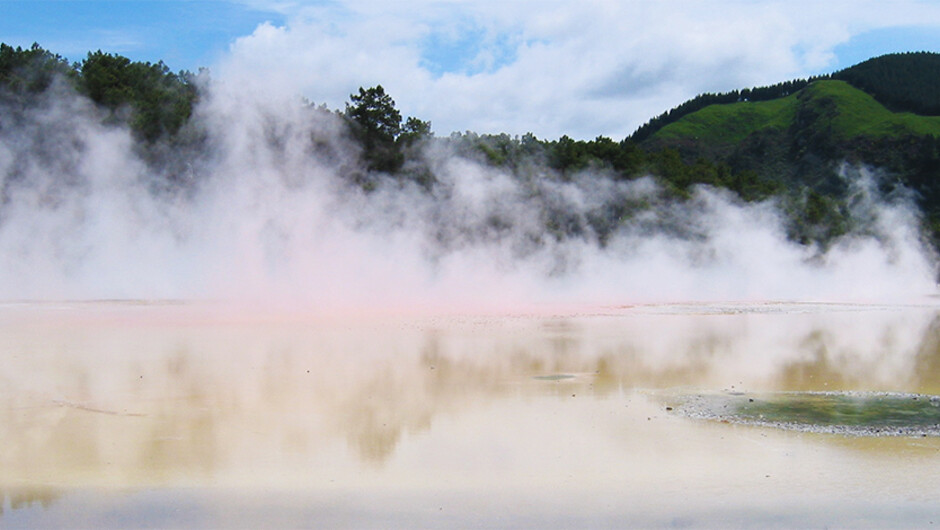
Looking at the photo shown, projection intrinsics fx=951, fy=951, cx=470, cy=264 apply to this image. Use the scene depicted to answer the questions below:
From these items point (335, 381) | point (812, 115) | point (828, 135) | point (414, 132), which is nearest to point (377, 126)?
point (414, 132)

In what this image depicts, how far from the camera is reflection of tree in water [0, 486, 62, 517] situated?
703cm

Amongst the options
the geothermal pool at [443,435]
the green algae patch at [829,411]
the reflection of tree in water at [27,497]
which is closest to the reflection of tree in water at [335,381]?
the geothermal pool at [443,435]

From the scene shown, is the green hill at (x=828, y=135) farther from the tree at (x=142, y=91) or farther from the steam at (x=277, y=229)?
the tree at (x=142, y=91)

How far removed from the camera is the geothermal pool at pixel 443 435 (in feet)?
23.1

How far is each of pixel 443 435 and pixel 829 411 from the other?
4.45 m

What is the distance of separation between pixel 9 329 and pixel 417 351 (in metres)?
8.58

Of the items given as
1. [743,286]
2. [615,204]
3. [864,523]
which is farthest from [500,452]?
[615,204]

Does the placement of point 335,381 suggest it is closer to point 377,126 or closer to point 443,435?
point 443,435

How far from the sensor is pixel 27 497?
23.7ft

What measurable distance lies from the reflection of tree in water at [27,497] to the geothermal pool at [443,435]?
2cm

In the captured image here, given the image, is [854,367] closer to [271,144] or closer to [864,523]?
[864,523]

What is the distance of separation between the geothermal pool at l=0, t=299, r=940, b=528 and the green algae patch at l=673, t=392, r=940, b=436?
0.08 m

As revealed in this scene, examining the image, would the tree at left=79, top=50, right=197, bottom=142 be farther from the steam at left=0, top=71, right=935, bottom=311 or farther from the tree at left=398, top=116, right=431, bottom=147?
the tree at left=398, top=116, right=431, bottom=147

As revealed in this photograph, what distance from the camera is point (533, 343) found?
1717 cm
